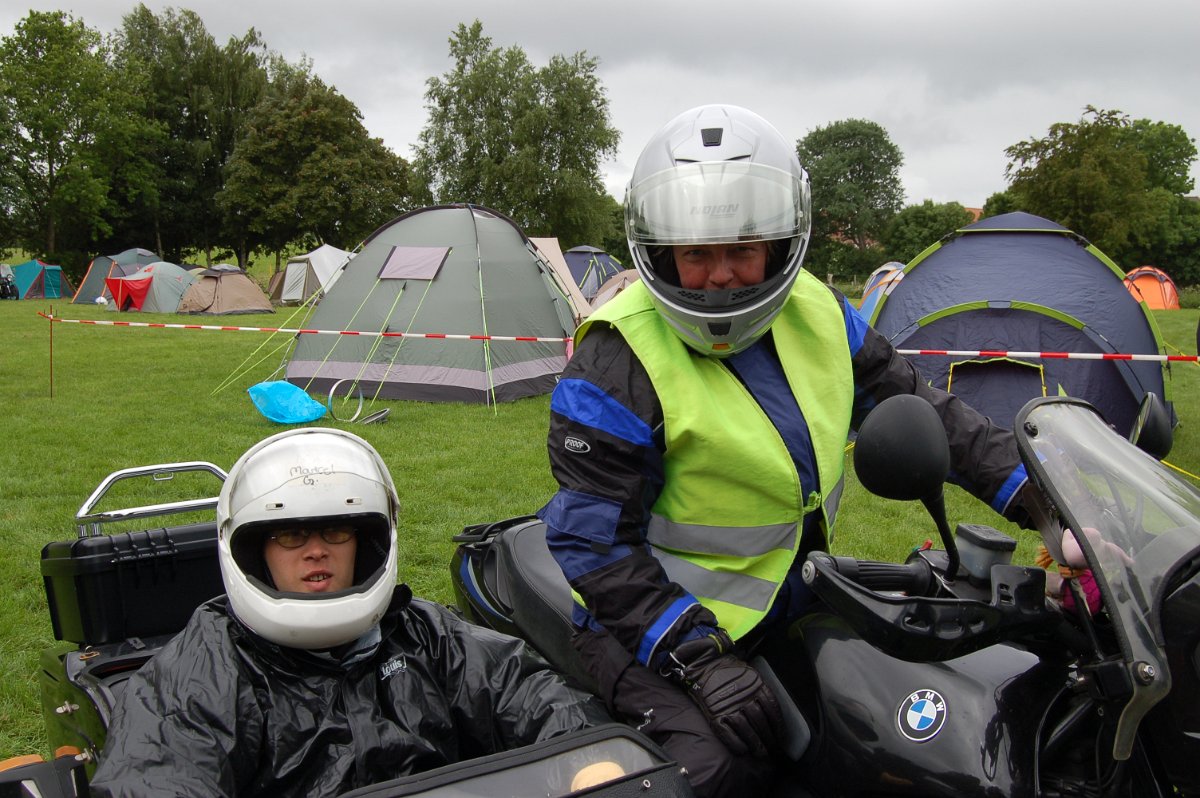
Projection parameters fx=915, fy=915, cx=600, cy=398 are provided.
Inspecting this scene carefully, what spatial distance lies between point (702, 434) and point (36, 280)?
4250 centimetres

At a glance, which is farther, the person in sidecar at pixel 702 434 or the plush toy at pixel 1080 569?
the person in sidecar at pixel 702 434

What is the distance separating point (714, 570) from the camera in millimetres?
2199

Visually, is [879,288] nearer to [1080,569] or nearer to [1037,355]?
[1037,355]

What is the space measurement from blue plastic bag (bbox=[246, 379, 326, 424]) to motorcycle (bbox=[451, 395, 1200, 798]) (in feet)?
29.5

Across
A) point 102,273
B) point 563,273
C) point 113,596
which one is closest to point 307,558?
point 113,596

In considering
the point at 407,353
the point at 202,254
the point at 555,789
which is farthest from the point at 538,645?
the point at 202,254

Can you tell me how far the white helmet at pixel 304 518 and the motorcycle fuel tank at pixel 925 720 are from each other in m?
1.08

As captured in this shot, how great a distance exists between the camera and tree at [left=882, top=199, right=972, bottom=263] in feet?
187

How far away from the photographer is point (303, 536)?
2344 millimetres

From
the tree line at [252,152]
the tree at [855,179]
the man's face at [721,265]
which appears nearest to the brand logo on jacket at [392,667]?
the man's face at [721,265]

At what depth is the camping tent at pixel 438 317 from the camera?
11.6 meters

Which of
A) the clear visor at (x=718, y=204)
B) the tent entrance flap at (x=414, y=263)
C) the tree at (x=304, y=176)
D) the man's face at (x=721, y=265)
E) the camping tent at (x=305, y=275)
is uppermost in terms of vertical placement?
the tree at (x=304, y=176)

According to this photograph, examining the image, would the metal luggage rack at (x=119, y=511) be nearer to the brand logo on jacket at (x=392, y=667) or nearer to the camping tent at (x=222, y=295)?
the brand logo on jacket at (x=392, y=667)

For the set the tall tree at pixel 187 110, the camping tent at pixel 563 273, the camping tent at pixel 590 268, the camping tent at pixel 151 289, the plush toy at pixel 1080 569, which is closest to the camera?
the plush toy at pixel 1080 569
